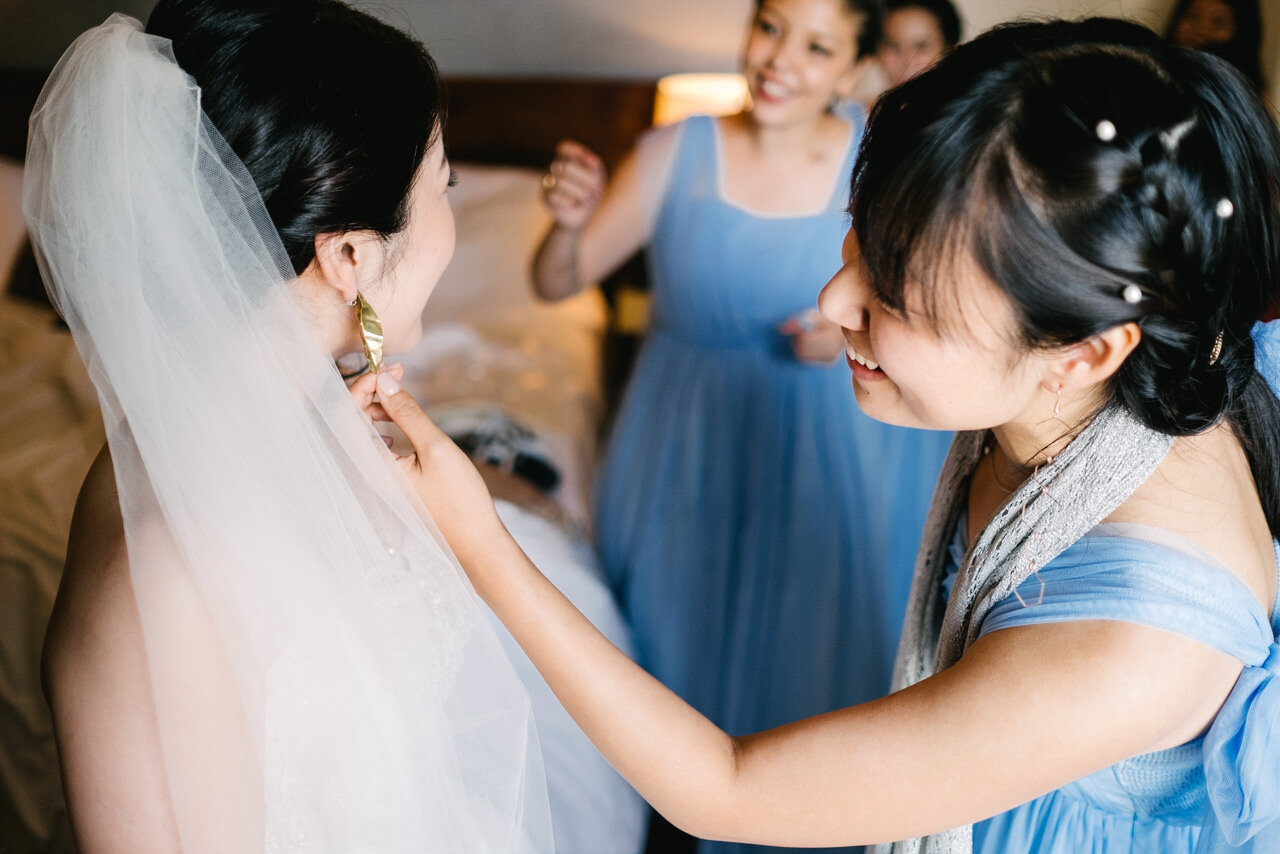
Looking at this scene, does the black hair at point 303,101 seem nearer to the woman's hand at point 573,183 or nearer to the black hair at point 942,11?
the woman's hand at point 573,183

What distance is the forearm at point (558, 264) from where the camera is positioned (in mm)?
1667

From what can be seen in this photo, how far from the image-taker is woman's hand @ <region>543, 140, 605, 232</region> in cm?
136

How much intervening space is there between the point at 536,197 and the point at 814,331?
1.33 m

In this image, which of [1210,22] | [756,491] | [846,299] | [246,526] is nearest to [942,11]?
[1210,22]

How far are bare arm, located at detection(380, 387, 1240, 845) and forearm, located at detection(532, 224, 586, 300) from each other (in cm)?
95

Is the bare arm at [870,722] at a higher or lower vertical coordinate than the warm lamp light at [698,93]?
higher

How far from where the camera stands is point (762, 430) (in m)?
1.69

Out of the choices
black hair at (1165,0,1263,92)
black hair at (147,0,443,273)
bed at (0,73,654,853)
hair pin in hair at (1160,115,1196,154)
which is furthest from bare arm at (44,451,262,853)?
black hair at (1165,0,1263,92)

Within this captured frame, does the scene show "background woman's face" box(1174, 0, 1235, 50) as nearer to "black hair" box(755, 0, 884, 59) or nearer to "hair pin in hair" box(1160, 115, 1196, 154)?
"black hair" box(755, 0, 884, 59)

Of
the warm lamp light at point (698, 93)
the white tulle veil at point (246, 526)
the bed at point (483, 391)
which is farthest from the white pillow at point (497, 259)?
the white tulle veil at point (246, 526)

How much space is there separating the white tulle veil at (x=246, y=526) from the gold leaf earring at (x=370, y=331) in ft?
0.20

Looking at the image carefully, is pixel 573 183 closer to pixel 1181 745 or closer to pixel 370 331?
pixel 370 331

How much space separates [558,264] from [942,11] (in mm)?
1203

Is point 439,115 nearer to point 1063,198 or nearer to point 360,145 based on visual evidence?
point 360,145
